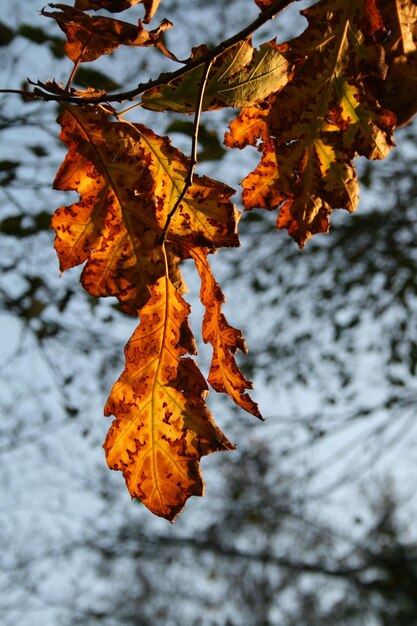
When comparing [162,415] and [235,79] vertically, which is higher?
[235,79]

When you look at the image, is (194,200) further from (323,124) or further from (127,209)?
(323,124)

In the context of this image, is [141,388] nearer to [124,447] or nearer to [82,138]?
[124,447]

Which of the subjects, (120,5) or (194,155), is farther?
(194,155)

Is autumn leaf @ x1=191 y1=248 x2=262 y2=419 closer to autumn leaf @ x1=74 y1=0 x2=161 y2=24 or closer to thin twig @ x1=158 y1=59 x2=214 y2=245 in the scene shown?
thin twig @ x1=158 y1=59 x2=214 y2=245

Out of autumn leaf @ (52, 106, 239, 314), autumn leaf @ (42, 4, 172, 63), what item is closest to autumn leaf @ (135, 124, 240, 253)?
autumn leaf @ (52, 106, 239, 314)

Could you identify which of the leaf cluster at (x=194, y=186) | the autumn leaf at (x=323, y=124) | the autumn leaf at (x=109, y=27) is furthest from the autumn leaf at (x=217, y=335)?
the autumn leaf at (x=109, y=27)

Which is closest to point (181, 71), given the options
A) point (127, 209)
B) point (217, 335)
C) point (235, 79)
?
point (235, 79)

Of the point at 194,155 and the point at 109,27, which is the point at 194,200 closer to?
the point at 194,155

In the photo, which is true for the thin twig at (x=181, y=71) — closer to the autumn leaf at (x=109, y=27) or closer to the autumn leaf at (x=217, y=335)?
the autumn leaf at (x=109, y=27)
